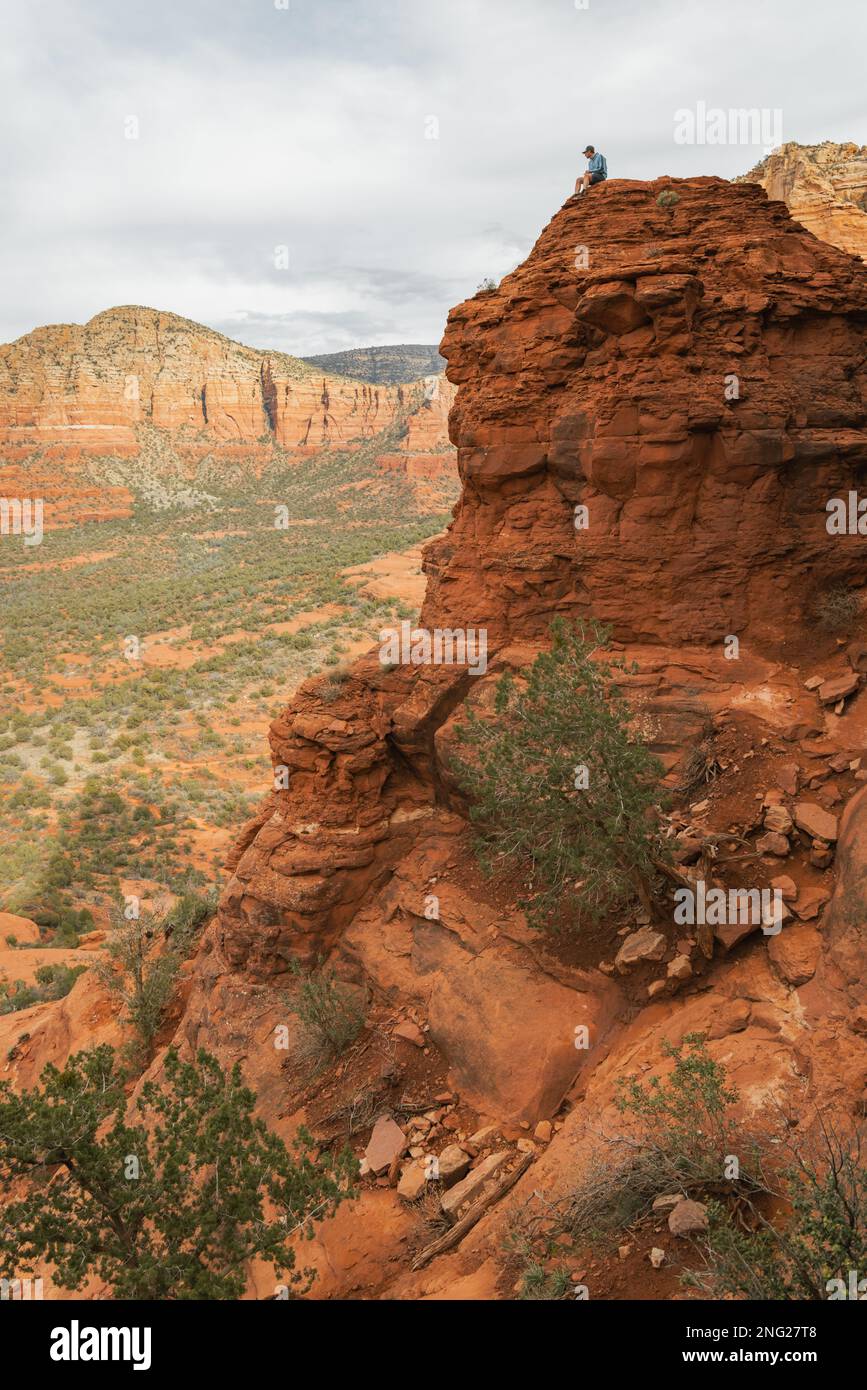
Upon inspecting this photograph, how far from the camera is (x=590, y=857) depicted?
715 centimetres

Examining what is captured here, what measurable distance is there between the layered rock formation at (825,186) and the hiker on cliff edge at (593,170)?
14.1 ft

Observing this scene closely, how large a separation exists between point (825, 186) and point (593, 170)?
27.6 ft

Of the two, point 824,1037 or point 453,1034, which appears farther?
point 453,1034

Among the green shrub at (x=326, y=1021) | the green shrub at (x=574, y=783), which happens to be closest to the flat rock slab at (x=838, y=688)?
the green shrub at (x=574, y=783)

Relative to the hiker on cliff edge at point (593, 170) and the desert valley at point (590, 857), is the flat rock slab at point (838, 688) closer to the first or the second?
the desert valley at point (590, 857)

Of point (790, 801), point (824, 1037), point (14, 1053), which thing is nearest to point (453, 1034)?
point (824, 1037)

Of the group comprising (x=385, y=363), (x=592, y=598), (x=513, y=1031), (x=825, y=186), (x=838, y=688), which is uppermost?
(x=385, y=363)

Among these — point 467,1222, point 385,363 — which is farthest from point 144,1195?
point 385,363

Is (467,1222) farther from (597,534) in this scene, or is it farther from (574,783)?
(597,534)

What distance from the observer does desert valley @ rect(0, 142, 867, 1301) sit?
541 cm

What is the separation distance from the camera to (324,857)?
9.43 meters

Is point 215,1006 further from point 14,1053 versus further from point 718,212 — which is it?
point 718,212

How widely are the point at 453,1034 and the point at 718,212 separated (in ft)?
34.4
